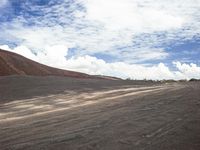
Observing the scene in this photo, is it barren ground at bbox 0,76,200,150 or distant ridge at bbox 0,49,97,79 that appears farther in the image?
distant ridge at bbox 0,49,97,79

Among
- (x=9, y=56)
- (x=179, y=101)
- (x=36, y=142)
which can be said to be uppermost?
(x=9, y=56)

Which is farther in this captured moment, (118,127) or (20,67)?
(20,67)

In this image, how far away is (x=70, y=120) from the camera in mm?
7477

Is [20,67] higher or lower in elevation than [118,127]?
higher

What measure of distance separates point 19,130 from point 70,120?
0.99 meters

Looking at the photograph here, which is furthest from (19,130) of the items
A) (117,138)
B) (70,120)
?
(117,138)

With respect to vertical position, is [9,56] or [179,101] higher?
[9,56]

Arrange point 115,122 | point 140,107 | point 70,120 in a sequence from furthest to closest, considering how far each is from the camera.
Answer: point 140,107
point 70,120
point 115,122

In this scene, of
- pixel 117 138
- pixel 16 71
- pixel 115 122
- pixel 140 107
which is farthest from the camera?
pixel 16 71

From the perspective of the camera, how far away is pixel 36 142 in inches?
233

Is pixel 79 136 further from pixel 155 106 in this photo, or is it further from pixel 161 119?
pixel 155 106

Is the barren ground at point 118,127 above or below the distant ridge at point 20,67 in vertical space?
below

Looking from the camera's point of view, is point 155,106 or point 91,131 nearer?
point 91,131

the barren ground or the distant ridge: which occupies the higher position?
the distant ridge
